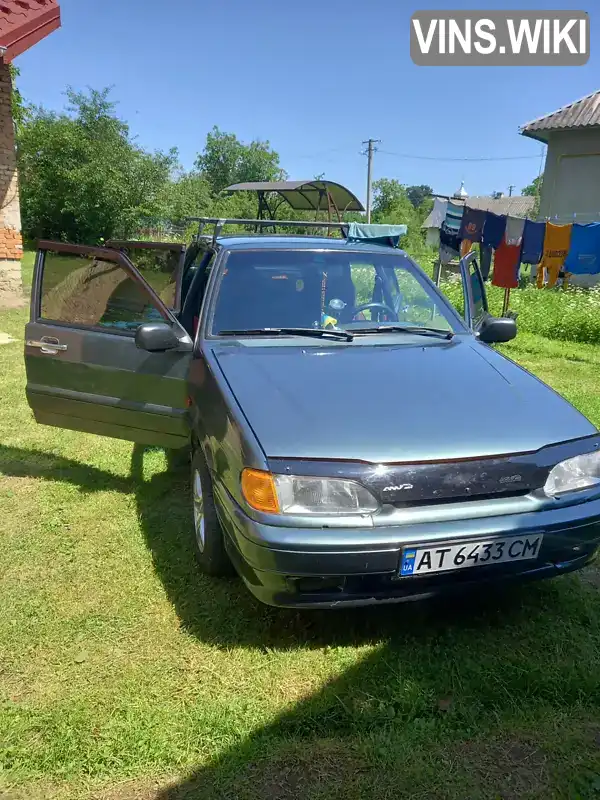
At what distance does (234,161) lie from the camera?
74.2m

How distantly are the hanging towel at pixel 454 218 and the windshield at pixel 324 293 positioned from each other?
708 centimetres

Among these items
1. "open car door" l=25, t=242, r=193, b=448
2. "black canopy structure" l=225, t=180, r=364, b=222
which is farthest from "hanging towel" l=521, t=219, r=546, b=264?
"open car door" l=25, t=242, r=193, b=448

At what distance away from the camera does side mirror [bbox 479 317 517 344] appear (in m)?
3.81

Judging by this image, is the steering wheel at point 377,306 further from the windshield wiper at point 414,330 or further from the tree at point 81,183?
the tree at point 81,183

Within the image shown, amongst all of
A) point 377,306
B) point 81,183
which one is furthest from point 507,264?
point 81,183

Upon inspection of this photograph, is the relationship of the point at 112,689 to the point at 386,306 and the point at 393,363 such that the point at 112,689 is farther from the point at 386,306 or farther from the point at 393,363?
the point at 386,306

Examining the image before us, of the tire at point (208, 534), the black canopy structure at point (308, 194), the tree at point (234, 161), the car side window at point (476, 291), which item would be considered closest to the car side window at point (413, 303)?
the car side window at point (476, 291)

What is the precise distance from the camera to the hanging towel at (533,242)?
33.1 ft

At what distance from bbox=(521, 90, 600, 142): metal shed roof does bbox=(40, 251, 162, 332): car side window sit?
15.9 m

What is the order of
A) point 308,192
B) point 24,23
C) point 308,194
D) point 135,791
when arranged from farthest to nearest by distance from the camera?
point 308,194 < point 308,192 < point 24,23 < point 135,791

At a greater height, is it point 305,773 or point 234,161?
point 234,161

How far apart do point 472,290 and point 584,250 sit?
21.0 feet

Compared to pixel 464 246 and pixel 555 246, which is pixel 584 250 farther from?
pixel 464 246

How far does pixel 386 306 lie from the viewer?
3.90m
